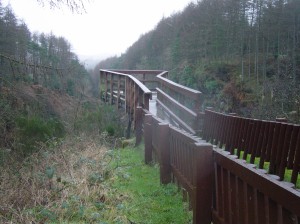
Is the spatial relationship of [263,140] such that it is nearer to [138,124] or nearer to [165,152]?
[165,152]

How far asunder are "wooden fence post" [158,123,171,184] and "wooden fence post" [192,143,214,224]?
1873mm

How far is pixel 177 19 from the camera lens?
178 ft

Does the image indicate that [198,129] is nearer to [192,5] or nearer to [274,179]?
[274,179]

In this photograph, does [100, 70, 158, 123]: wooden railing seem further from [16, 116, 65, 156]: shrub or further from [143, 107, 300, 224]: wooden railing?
[143, 107, 300, 224]: wooden railing

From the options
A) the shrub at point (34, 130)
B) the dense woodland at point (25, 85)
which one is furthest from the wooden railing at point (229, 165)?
the shrub at point (34, 130)

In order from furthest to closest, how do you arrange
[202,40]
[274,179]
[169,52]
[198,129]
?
[169,52], [202,40], [198,129], [274,179]

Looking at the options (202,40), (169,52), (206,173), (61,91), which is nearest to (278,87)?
(61,91)

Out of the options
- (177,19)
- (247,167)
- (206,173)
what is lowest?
(206,173)

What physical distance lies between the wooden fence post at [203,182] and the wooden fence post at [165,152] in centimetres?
187

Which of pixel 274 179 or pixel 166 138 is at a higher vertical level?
pixel 274 179

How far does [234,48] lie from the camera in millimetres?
42969

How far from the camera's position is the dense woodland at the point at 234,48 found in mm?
34781

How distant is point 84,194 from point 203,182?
2273mm

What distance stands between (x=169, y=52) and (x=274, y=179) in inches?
2007
